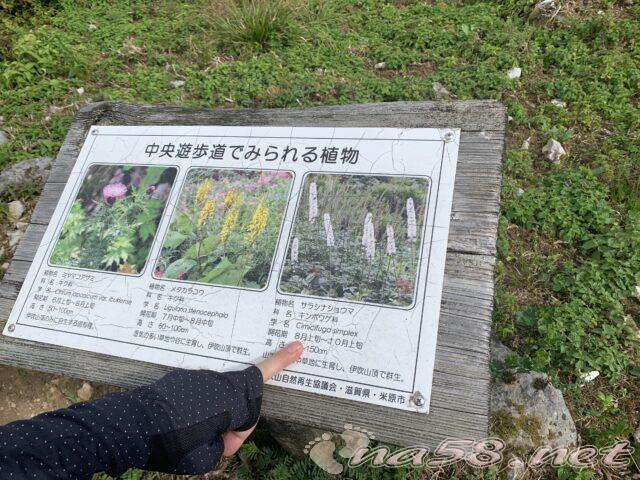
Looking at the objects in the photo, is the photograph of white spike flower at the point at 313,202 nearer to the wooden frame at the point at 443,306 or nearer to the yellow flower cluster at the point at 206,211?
the wooden frame at the point at 443,306

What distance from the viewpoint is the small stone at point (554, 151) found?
3.64m

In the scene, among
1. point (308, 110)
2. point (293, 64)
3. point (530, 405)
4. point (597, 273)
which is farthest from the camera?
point (293, 64)

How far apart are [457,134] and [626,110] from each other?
2.43 metres

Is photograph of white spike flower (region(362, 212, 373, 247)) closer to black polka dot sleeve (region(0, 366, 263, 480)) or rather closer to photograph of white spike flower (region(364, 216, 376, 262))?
photograph of white spike flower (region(364, 216, 376, 262))

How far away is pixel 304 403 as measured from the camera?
203 centimetres

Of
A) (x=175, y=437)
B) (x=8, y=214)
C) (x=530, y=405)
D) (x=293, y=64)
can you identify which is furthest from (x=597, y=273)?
(x=8, y=214)

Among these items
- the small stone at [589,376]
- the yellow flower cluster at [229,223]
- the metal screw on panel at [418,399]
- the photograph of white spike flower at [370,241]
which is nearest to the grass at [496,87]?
the small stone at [589,376]

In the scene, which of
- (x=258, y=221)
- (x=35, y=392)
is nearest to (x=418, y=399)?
(x=258, y=221)

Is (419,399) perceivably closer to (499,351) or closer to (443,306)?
(443,306)

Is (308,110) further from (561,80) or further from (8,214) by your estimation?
(8,214)

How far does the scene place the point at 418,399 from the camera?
1876 millimetres

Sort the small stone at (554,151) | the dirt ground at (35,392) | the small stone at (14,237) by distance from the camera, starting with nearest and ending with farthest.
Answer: the dirt ground at (35,392), the small stone at (554,151), the small stone at (14,237)

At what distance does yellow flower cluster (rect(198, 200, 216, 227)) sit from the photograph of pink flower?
254mm

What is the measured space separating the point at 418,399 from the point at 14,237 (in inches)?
144
